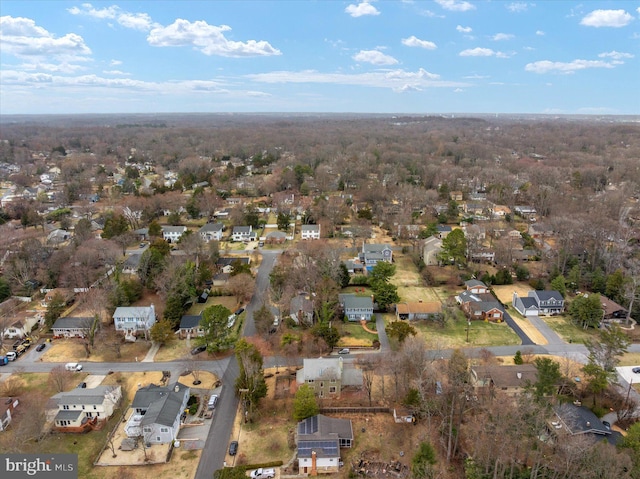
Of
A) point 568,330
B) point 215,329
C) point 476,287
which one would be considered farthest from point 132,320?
point 568,330

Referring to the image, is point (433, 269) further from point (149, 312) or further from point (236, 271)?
point (149, 312)

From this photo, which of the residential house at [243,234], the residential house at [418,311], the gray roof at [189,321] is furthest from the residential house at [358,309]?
the residential house at [243,234]

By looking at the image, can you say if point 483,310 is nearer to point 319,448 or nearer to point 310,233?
point 319,448

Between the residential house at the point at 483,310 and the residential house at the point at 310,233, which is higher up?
the residential house at the point at 310,233

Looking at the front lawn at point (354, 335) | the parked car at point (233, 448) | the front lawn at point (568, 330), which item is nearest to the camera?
the parked car at point (233, 448)

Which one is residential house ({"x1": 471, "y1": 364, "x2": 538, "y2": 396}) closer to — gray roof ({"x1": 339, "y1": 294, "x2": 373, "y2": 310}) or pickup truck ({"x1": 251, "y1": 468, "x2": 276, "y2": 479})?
gray roof ({"x1": 339, "y1": 294, "x2": 373, "y2": 310})

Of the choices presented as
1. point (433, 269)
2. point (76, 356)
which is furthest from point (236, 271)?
point (433, 269)

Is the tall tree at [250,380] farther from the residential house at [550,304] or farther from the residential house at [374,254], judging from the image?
the residential house at [550,304]
